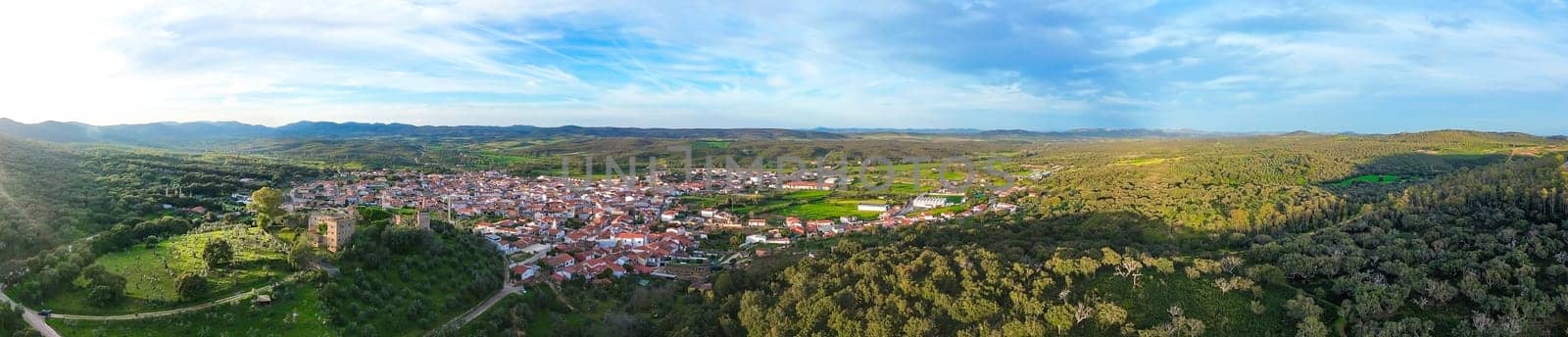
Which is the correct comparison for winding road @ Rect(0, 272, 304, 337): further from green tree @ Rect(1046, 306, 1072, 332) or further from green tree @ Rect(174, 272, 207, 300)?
green tree @ Rect(1046, 306, 1072, 332)

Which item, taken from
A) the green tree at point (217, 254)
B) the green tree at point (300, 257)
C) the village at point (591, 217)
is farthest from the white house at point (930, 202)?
the green tree at point (217, 254)

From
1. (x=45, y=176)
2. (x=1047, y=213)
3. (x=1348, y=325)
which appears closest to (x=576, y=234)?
(x=45, y=176)

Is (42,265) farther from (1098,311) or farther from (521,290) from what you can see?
(1098,311)

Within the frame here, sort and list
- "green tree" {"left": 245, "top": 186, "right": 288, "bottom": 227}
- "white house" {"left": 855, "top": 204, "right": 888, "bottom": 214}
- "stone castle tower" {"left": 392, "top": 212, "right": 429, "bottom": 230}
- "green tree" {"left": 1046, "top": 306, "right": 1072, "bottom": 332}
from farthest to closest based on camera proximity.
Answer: "white house" {"left": 855, "top": 204, "right": 888, "bottom": 214} → "stone castle tower" {"left": 392, "top": 212, "right": 429, "bottom": 230} → "green tree" {"left": 245, "top": 186, "right": 288, "bottom": 227} → "green tree" {"left": 1046, "top": 306, "right": 1072, "bottom": 332}

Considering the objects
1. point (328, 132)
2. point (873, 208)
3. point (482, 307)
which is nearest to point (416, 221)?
point (482, 307)

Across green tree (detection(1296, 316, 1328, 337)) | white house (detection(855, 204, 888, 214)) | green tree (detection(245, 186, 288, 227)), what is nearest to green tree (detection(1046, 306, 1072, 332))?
green tree (detection(1296, 316, 1328, 337))

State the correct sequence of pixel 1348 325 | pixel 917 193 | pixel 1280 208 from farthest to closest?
1. pixel 917 193
2. pixel 1280 208
3. pixel 1348 325
